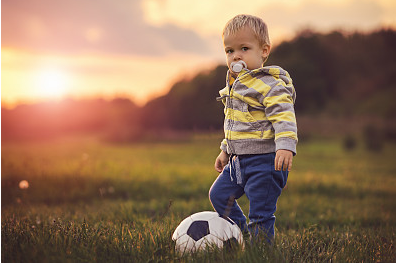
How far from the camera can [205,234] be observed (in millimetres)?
2947

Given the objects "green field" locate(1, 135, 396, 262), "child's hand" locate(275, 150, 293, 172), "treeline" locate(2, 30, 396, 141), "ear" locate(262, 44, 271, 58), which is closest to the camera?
"green field" locate(1, 135, 396, 262)

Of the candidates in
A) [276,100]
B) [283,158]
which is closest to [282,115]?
[276,100]


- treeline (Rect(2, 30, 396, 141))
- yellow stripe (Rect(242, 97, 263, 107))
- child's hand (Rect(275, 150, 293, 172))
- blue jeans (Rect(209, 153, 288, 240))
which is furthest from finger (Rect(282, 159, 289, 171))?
treeline (Rect(2, 30, 396, 141))

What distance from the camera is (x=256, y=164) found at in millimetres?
3141

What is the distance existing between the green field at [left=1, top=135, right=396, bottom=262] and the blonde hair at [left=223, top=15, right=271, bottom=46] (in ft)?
5.34

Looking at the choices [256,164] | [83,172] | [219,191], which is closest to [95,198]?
[83,172]

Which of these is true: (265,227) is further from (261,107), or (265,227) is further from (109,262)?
(109,262)

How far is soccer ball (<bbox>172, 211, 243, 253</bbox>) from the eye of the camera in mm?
2875

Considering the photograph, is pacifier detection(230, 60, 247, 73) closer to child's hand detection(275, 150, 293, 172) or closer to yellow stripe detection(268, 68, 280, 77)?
yellow stripe detection(268, 68, 280, 77)

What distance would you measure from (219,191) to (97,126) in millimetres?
27914

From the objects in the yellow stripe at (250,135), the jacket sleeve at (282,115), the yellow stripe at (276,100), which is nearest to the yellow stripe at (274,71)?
the jacket sleeve at (282,115)

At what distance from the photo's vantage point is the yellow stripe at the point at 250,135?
10.1 ft

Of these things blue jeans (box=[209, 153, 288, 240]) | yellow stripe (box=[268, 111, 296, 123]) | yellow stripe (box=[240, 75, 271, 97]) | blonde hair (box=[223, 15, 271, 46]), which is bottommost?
blue jeans (box=[209, 153, 288, 240])

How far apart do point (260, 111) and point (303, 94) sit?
27407 mm
